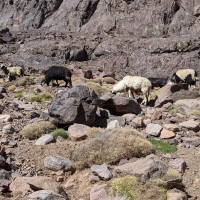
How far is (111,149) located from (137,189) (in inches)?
77.6

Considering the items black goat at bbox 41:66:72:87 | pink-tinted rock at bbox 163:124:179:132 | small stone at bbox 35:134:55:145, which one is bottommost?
black goat at bbox 41:66:72:87

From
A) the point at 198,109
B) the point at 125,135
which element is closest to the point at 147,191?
the point at 125,135

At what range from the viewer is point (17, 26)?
70.6 m

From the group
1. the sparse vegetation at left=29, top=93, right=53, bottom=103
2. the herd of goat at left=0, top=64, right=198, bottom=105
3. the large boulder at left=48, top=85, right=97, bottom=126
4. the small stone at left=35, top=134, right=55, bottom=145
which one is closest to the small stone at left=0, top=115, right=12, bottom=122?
the large boulder at left=48, top=85, right=97, bottom=126

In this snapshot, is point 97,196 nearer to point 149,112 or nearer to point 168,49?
point 149,112

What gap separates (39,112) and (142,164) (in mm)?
6741

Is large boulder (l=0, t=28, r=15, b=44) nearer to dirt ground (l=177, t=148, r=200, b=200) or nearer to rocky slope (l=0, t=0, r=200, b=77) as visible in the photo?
rocky slope (l=0, t=0, r=200, b=77)

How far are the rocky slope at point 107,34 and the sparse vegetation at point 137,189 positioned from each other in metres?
34.6

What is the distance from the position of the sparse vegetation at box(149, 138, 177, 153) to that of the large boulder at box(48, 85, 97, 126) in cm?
263

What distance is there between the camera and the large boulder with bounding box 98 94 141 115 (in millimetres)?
16250

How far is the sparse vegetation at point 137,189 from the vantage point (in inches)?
355

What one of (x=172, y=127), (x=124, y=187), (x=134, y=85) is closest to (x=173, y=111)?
(x=134, y=85)

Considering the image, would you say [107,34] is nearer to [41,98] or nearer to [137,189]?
[41,98]

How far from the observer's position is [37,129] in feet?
43.3
